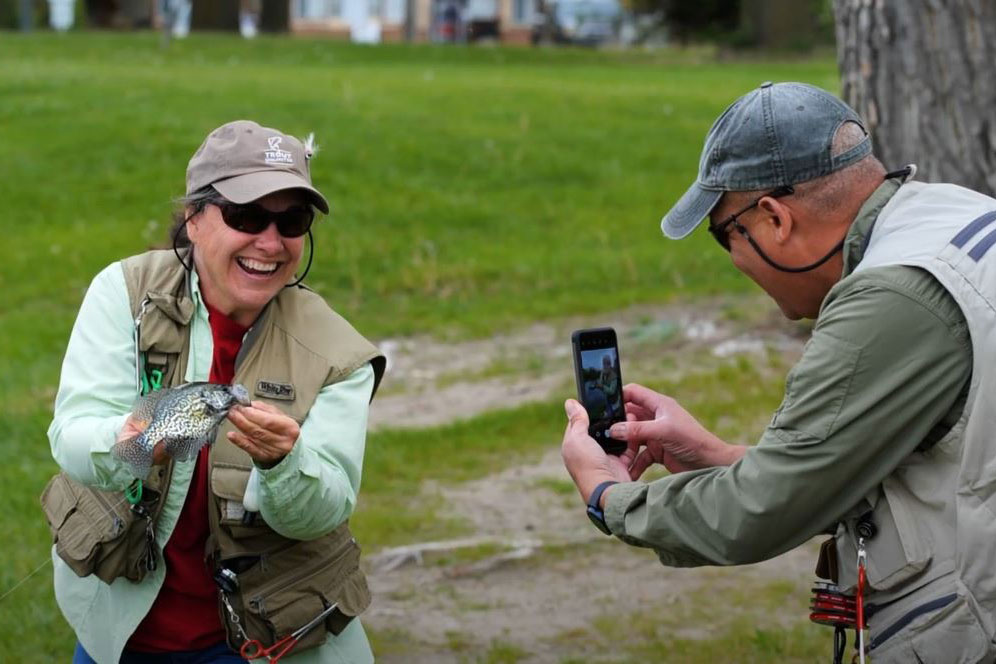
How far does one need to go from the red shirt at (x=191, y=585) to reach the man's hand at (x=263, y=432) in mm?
383

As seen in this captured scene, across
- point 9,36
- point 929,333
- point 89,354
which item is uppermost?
point 929,333

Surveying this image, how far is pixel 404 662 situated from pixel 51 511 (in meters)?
2.11

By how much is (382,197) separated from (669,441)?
30.5 feet

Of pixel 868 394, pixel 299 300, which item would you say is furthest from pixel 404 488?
pixel 868 394

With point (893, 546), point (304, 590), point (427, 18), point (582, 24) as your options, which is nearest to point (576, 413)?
point (304, 590)

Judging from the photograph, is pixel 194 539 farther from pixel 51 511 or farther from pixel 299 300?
pixel 299 300

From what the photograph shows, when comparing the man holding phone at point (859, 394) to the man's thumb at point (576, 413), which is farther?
the man's thumb at point (576, 413)

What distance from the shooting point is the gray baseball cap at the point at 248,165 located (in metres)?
3.58

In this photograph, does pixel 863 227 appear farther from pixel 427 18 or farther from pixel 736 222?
pixel 427 18

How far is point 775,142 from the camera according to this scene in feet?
10.4

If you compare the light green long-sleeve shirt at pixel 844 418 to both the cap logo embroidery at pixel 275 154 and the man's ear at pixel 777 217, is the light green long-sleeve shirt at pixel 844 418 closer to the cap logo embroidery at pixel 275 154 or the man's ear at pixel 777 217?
the man's ear at pixel 777 217

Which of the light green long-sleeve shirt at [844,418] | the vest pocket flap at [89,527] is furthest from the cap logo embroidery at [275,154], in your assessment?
the light green long-sleeve shirt at [844,418]

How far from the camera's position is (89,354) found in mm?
3590

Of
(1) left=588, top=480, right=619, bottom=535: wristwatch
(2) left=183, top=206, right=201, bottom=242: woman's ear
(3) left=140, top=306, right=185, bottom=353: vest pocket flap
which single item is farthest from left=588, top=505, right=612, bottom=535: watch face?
(2) left=183, top=206, right=201, bottom=242: woman's ear
